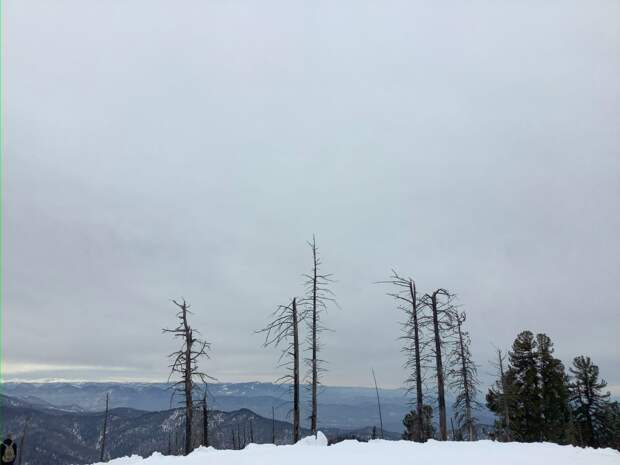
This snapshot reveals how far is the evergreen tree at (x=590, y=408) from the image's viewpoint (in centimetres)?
4025

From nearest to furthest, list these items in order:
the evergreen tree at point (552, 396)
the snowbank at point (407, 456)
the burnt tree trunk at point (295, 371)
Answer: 1. the snowbank at point (407, 456)
2. the burnt tree trunk at point (295, 371)
3. the evergreen tree at point (552, 396)

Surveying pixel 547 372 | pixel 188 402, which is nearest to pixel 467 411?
pixel 547 372

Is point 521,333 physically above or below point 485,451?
above

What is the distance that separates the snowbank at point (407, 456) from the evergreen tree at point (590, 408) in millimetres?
33679

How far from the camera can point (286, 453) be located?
1159 centimetres

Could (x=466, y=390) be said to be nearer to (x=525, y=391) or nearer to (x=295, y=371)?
(x=525, y=391)

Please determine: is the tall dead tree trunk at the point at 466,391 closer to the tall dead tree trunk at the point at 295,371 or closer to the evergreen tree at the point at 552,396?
the evergreen tree at the point at 552,396

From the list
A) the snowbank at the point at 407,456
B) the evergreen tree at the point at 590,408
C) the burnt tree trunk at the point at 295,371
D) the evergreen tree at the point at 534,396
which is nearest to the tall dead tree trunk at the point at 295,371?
the burnt tree trunk at the point at 295,371

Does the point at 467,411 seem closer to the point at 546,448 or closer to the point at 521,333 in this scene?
the point at 521,333

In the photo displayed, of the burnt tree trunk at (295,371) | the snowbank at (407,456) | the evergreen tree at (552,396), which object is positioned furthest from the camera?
the evergreen tree at (552,396)

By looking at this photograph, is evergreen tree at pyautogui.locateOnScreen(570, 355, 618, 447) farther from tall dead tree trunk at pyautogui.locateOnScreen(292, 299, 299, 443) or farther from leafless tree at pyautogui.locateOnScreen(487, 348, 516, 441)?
tall dead tree trunk at pyautogui.locateOnScreen(292, 299, 299, 443)

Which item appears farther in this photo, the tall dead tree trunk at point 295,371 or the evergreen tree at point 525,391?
the evergreen tree at point 525,391

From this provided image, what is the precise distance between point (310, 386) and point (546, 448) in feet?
45.3

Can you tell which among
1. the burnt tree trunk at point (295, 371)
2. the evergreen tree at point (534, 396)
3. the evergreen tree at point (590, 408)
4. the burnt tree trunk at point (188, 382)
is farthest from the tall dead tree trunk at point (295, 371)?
the evergreen tree at point (590, 408)
